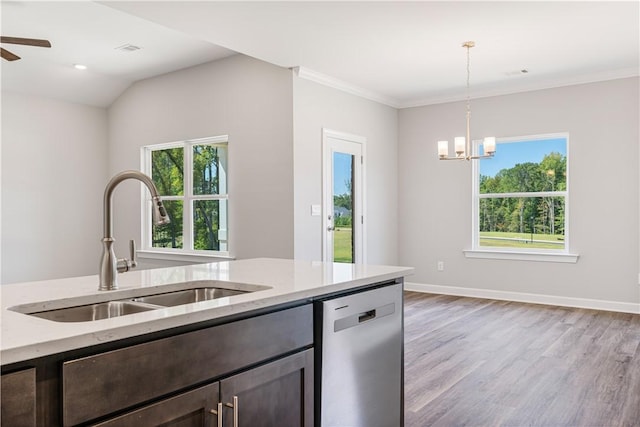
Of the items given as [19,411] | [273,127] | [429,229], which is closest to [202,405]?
[19,411]

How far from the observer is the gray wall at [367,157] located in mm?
5195

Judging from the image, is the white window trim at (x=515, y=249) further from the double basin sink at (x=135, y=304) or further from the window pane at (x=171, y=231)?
the double basin sink at (x=135, y=304)

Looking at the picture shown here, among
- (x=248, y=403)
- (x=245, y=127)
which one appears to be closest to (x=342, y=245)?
(x=245, y=127)

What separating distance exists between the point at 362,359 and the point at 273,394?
480 mm

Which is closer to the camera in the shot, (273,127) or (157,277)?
(157,277)

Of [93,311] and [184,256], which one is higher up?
→ [93,311]

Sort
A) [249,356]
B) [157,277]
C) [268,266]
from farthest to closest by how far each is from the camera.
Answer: [268,266] → [157,277] → [249,356]

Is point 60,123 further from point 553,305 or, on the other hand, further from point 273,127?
point 553,305

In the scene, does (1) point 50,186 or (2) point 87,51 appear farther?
(1) point 50,186

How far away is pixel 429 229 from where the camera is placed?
Answer: 6.73m

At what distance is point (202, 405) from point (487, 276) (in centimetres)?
552

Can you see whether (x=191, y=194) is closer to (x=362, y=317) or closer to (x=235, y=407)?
(x=362, y=317)

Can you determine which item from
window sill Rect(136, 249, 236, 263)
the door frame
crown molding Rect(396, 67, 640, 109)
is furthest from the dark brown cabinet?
crown molding Rect(396, 67, 640, 109)

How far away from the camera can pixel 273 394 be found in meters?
1.55
